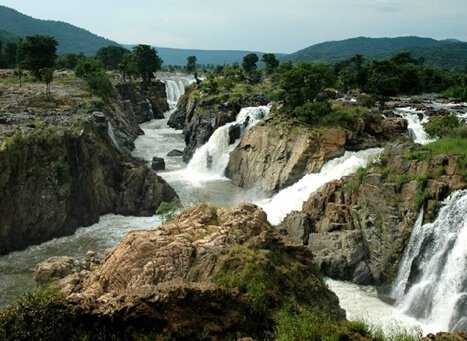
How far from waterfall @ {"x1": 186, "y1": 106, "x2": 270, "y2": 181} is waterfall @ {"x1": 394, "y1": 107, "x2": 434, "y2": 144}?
43.8 ft

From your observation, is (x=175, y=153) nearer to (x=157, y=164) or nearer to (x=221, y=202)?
(x=157, y=164)

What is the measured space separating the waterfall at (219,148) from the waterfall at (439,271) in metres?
26.8

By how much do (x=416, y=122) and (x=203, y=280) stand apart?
33.4m

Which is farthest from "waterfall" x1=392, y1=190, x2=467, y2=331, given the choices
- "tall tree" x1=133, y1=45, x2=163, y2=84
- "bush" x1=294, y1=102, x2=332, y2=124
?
"tall tree" x1=133, y1=45, x2=163, y2=84

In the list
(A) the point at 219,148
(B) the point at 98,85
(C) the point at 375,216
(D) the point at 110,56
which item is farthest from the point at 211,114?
(D) the point at 110,56

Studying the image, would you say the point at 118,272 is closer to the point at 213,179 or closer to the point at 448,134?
the point at 448,134

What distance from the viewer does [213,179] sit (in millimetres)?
47719

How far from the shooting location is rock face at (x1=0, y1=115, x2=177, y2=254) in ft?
103

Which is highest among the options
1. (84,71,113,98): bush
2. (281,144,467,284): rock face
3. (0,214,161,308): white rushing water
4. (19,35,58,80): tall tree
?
(19,35,58,80): tall tree

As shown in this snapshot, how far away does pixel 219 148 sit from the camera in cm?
5025

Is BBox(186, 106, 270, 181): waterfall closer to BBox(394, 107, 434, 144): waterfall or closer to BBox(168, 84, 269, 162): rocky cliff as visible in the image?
BBox(168, 84, 269, 162): rocky cliff

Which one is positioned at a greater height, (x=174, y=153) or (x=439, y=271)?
(x=439, y=271)

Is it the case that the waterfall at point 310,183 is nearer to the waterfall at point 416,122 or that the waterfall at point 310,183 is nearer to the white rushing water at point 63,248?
the waterfall at point 416,122

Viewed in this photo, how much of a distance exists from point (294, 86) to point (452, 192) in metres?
22.7
